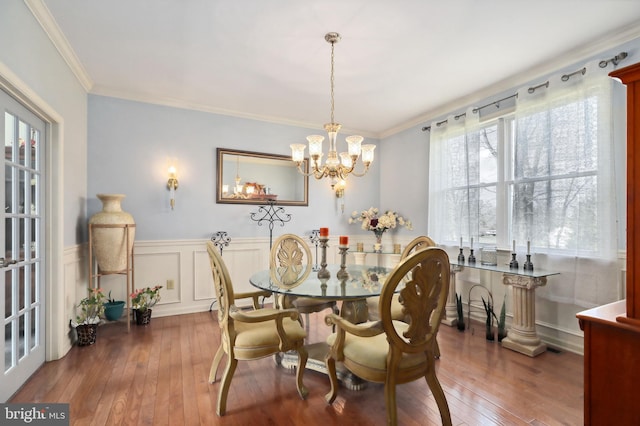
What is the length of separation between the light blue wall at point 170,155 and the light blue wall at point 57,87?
18 cm

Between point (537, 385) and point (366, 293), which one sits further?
point (537, 385)

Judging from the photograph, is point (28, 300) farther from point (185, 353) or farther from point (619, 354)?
point (619, 354)

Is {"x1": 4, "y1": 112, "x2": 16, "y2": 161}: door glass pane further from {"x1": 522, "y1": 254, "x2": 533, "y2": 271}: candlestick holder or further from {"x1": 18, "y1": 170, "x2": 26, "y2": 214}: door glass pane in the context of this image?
{"x1": 522, "y1": 254, "x2": 533, "y2": 271}: candlestick holder

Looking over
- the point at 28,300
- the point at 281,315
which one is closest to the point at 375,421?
the point at 281,315

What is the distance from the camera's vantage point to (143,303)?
338 centimetres

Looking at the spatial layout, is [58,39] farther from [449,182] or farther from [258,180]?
[449,182]

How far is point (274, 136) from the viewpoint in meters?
4.35

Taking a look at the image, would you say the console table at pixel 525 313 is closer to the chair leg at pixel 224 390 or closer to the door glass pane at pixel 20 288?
the chair leg at pixel 224 390

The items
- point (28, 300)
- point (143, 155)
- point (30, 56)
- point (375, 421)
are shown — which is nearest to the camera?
point (375, 421)

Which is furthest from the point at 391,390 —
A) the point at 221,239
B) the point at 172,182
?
the point at 172,182

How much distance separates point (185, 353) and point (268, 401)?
1.09m

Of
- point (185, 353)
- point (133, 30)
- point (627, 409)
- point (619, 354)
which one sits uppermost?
point (133, 30)

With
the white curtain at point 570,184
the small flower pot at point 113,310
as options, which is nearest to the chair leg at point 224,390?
the small flower pot at point 113,310

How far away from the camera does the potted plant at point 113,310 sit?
3270mm
